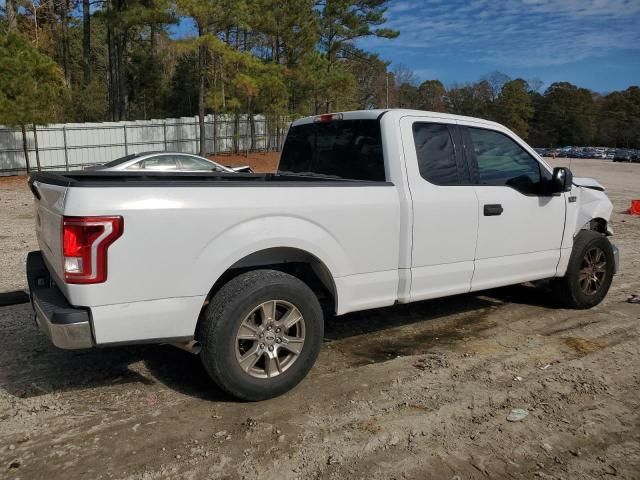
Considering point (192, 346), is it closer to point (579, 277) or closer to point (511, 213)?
point (511, 213)

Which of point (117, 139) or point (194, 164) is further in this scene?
point (117, 139)

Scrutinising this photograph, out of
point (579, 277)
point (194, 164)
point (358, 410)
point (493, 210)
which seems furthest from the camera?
point (194, 164)

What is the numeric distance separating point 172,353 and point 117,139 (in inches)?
1075

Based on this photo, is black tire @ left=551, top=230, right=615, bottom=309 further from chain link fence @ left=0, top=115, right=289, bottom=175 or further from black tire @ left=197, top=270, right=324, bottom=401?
chain link fence @ left=0, top=115, right=289, bottom=175

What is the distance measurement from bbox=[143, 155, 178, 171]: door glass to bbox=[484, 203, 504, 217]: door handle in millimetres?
9089

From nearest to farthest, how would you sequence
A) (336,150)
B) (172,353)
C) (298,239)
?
(298,239) → (172,353) → (336,150)

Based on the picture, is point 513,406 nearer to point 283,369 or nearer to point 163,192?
point 283,369

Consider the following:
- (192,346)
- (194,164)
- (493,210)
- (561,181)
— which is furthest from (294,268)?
(194,164)

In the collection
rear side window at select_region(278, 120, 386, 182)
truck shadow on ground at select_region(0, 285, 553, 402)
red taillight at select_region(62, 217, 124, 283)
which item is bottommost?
truck shadow on ground at select_region(0, 285, 553, 402)

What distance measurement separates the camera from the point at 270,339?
3799 mm

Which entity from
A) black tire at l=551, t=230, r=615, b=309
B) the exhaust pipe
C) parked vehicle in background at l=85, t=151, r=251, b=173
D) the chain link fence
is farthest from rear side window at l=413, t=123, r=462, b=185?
the chain link fence

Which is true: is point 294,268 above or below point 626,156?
above

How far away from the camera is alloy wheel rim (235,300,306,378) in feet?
12.2

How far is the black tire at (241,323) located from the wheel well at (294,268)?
0.13 meters
